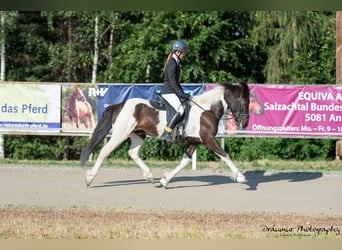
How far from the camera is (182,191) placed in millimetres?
11852

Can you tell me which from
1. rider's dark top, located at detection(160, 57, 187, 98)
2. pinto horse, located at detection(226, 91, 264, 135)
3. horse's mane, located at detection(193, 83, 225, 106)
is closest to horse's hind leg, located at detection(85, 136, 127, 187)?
rider's dark top, located at detection(160, 57, 187, 98)

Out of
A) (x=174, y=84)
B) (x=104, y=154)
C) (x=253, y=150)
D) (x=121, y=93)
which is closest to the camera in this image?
(x=174, y=84)

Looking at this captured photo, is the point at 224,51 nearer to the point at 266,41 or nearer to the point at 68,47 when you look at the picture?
the point at 266,41

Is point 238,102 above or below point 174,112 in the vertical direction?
above

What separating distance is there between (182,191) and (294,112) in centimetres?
600

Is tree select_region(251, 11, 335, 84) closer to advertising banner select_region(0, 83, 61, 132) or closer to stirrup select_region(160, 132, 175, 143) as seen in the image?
advertising banner select_region(0, 83, 61, 132)

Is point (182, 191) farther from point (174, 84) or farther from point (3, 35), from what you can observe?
point (3, 35)

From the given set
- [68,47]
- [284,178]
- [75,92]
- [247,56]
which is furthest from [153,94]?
[68,47]

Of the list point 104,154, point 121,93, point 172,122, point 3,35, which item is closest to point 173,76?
point 172,122

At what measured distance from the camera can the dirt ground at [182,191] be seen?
10.1 meters

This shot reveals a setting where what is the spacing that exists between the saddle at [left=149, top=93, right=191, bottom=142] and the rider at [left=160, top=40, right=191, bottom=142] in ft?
0.27

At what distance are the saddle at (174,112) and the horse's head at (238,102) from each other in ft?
2.70

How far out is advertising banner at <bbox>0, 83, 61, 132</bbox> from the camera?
17.5 metres

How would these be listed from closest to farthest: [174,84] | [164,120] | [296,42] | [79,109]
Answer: [174,84]
[164,120]
[79,109]
[296,42]
